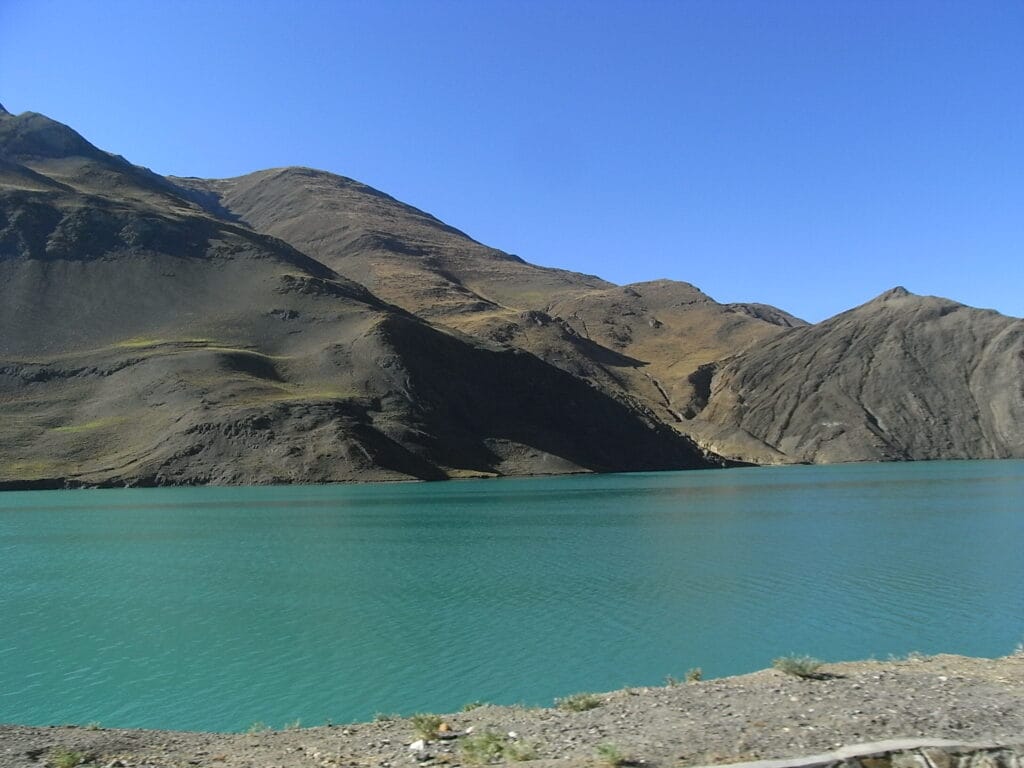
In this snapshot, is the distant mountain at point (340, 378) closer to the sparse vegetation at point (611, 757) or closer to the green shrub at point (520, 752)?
the green shrub at point (520, 752)

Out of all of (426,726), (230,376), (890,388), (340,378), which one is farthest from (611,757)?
(890,388)

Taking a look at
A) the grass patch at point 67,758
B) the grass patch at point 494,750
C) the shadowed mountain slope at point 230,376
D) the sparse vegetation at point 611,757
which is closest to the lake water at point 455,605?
the grass patch at point 67,758

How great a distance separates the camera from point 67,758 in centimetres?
1105

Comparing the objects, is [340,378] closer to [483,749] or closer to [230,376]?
[230,376]

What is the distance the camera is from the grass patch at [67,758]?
11.0 meters

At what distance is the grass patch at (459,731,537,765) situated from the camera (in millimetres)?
10406

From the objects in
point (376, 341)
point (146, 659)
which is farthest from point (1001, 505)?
point (376, 341)

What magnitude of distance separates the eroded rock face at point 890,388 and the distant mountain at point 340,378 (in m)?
0.44

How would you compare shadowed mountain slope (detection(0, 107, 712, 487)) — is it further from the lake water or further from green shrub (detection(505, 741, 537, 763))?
green shrub (detection(505, 741, 537, 763))

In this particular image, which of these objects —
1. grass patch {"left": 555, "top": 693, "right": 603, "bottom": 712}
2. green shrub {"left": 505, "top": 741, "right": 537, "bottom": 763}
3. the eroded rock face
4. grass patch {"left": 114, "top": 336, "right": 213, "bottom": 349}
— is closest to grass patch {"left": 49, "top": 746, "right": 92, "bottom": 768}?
green shrub {"left": 505, "top": 741, "right": 537, "bottom": 763}

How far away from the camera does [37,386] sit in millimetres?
124000

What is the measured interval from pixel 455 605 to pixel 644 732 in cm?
1690

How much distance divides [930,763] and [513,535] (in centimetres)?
4081

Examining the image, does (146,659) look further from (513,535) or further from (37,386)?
(37,386)
